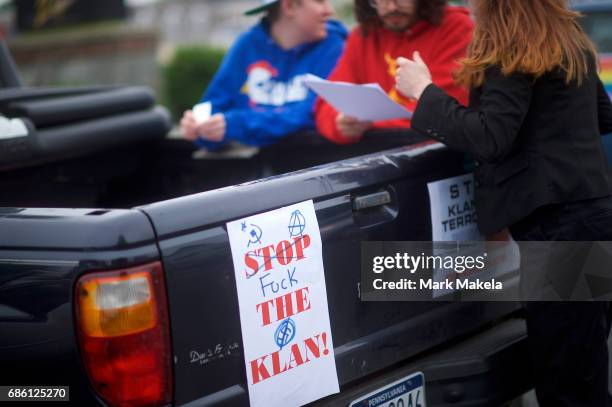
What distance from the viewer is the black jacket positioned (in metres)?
2.56

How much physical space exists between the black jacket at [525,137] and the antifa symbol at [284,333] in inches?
30.8

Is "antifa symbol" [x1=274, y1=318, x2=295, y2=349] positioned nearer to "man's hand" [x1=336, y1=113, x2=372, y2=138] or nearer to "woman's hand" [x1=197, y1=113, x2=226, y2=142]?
"man's hand" [x1=336, y1=113, x2=372, y2=138]

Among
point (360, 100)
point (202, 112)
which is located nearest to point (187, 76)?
point (202, 112)

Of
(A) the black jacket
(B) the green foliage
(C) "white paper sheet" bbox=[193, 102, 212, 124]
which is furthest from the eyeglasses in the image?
(B) the green foliage

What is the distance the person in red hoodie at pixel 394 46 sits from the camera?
340cm

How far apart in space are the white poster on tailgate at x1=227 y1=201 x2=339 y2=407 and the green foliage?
11.3m

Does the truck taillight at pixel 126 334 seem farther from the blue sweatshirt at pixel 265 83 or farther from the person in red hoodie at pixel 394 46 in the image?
the blue sweatshirt at pixel 265 83

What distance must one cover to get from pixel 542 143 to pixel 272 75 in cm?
182

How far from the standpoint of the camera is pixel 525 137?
2.66 m

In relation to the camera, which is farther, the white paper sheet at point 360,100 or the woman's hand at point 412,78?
the white paper sheet at point 360,100

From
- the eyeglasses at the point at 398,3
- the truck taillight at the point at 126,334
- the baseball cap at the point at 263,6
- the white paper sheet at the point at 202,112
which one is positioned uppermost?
the baseball cap at the point at 263,6

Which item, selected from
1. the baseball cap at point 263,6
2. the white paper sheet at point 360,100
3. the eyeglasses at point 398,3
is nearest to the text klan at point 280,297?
the white paper sheet at point 360,100

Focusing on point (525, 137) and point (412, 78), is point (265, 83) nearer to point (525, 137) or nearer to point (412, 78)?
point (412, 78)

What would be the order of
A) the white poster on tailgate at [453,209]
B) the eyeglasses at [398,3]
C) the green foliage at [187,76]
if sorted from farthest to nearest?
the green foliage at [187,76] < the eyeglasses at [398,3] < the white poster on tailgate at [453,209]
